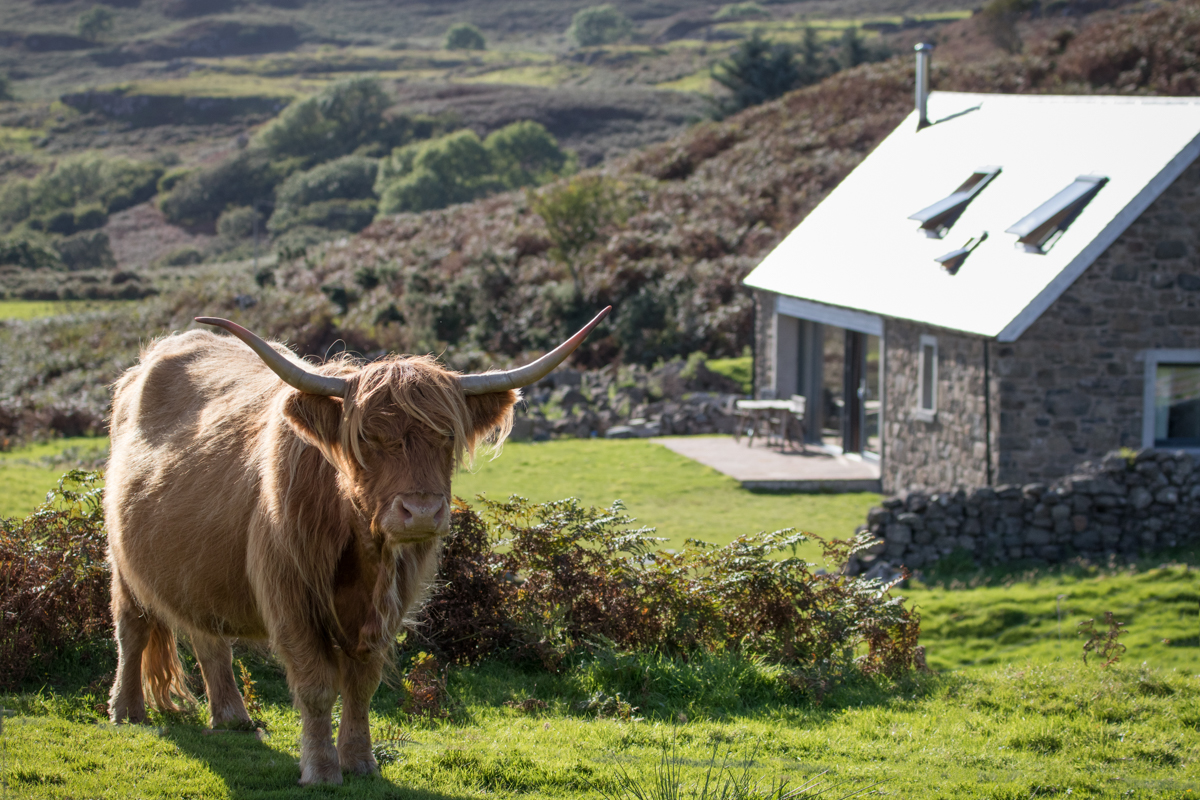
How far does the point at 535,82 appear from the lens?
420 feet

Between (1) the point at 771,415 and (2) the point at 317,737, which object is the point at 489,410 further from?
(1) the point at 771,415

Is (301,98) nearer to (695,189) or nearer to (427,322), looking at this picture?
(695,189)

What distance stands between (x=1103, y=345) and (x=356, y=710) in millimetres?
12811

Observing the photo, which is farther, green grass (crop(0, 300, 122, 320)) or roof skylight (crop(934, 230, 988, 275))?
green grass (crop(0, 300, 122, 320))

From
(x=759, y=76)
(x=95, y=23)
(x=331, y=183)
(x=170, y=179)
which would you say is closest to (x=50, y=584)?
(x=759, y=76)

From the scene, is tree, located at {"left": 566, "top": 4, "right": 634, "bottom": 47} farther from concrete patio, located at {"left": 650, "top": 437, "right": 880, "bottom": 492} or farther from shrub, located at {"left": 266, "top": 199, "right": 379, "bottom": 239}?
concrete patio, located at {"left": 650, "top": 437, "right": 880, "bottom": 492}

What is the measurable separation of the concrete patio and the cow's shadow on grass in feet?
42.4

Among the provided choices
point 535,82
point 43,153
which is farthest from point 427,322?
point 535,82

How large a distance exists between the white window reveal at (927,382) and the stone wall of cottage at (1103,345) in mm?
1670

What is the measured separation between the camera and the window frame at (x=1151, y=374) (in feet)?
49.9

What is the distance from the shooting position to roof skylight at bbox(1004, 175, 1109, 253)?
51.1 ft

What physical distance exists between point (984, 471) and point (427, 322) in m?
20.4

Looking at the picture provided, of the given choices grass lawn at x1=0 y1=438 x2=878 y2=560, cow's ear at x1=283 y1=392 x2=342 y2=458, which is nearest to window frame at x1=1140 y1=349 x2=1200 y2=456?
grass lawn at x1=0 y1=438 x2=878 y2=560

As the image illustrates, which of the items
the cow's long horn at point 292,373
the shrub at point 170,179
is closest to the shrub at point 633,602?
the cow's long horn at point 292,373
